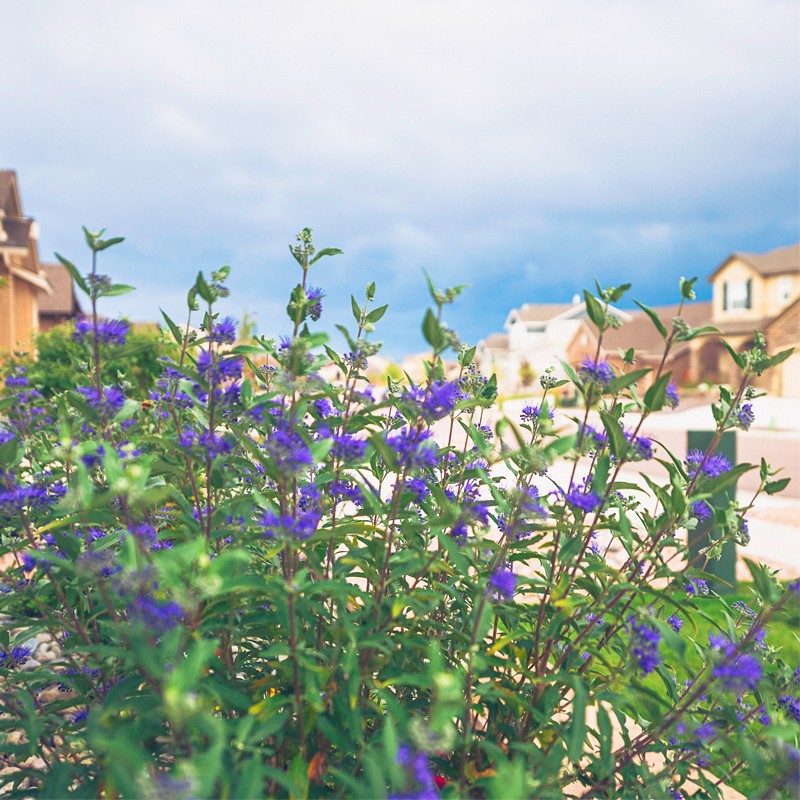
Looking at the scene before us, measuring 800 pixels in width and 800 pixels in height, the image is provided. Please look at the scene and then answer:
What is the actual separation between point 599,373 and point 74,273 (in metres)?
1.40

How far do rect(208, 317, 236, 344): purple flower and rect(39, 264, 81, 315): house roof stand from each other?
27.7 m

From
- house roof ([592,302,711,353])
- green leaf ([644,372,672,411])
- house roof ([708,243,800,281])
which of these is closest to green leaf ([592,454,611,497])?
green leaf ([644,372,672,411])

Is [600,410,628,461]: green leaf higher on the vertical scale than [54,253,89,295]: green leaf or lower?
lower

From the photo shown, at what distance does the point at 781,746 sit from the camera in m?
1.29

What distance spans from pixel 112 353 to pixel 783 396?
111 ft

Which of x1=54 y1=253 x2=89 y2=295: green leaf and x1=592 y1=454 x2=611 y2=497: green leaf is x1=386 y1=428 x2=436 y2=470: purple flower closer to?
x1=592 y1=454 x2=611 y2=497: green leaf

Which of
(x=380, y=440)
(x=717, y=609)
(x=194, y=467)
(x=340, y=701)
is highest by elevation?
(x=380, y=440)

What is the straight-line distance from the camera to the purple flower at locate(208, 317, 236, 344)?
1.78m

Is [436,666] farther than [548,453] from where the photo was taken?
No

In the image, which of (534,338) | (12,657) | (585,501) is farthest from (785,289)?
(12,657)

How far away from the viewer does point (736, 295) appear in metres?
33.8

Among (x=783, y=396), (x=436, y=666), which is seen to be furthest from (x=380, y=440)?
(x=783, y=396)

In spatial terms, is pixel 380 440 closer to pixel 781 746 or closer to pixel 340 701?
pixel 340 701

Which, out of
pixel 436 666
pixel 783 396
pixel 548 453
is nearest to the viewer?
pixel 436 666
